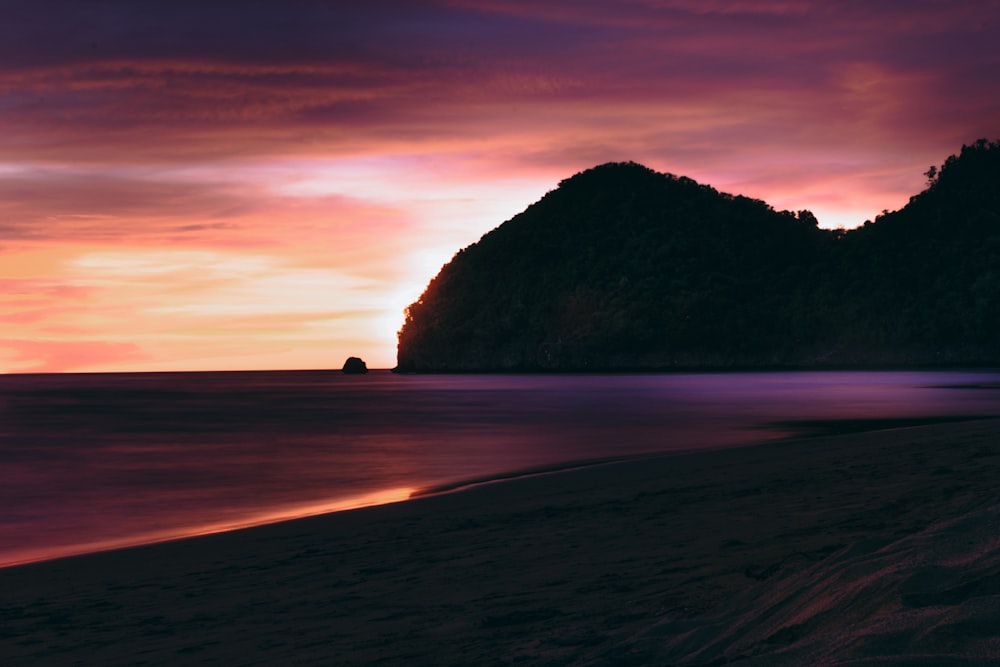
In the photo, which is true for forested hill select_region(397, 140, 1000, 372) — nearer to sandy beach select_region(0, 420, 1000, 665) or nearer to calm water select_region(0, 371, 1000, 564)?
calm water select_region(0, 371, 1000, 564)

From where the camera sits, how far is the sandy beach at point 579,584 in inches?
191

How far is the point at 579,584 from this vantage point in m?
7.30

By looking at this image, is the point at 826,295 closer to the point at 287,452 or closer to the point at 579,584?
the point at 287,452

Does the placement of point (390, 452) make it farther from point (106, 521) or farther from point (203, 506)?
A: point (106, 521)

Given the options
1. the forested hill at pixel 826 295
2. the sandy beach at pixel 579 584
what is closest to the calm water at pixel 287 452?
the sandy beach at pixel 579 584

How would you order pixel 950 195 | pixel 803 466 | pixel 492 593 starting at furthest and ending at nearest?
pixel 950 195, pixel 803 466, pixel 492 593

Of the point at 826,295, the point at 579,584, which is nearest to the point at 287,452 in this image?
the point at 579,584

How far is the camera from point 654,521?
10172 millimetres

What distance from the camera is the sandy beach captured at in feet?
15.9

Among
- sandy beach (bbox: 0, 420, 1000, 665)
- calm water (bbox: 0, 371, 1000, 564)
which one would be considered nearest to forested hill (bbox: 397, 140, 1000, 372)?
calm water (bbox: 0, 371, 1000, 564)

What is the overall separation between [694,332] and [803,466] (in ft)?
581

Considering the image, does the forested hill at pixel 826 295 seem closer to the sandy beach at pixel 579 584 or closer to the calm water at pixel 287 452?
the calm water at pixel 287 452

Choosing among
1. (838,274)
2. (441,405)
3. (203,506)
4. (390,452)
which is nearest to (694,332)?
(838,274)

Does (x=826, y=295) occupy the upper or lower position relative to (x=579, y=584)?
upper
